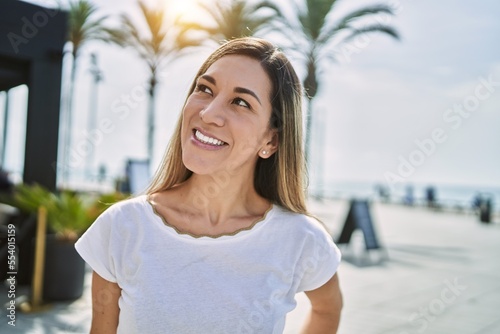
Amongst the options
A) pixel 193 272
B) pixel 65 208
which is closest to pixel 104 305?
pixel 193 272

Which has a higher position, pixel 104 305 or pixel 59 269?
pixel 104 305

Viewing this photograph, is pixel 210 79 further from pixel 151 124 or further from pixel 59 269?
pixel 151 124

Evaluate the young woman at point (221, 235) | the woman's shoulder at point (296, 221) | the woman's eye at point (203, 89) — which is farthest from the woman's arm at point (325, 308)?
the woman's eye at point (203, 89)

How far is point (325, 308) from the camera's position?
5.71 ft

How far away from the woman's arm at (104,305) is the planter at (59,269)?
430cm

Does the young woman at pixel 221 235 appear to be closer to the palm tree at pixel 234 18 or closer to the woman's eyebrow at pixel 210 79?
the woman's eyebrow at pixel 210 79

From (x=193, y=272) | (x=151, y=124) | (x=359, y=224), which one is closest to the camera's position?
A: (x=193, y=272)

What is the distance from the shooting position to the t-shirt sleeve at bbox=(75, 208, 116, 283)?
1.49 meters

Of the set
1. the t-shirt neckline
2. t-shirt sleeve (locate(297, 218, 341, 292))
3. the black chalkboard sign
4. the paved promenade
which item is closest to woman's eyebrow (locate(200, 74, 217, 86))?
the t-shirt neckline

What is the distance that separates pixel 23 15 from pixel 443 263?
8240 mm

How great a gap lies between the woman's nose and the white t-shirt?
334mm

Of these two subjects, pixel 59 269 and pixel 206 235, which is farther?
pixel 59 269

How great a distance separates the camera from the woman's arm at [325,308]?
1697 mm

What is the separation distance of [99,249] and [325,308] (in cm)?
77
